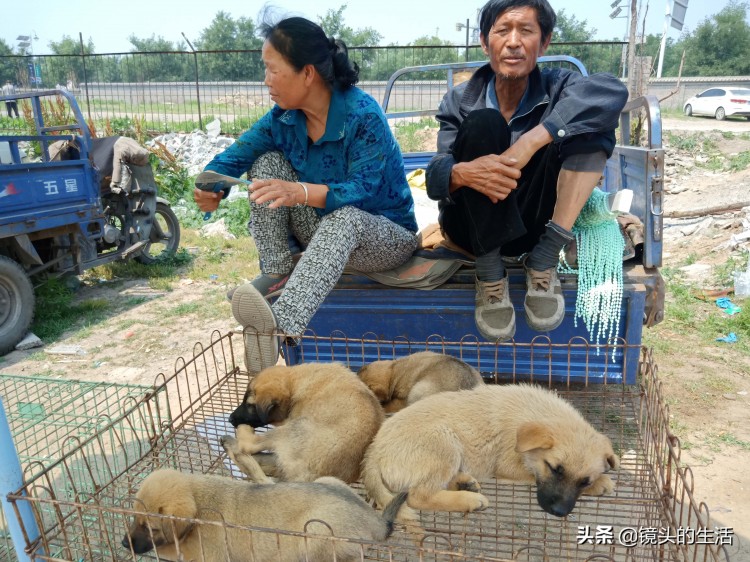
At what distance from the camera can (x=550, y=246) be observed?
320 cm

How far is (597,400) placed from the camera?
12.6ft

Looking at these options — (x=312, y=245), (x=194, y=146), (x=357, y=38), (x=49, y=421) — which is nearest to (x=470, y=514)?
(x=312, y=245)

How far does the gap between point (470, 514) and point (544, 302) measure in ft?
3.70

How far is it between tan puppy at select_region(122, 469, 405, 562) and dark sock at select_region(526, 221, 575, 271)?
5.19ft

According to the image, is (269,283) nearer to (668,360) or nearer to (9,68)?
(668,360)

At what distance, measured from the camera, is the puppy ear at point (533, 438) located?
2.22m

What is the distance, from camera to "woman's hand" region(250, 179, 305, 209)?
2.98 meters

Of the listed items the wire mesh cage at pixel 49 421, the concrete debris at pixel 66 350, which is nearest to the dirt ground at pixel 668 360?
the concrete debris at pixel 66 350

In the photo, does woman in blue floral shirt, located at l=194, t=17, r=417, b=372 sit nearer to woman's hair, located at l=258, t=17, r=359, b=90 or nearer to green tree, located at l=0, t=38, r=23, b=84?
woman's hair, located at l=258, t=17, r=359, b=90

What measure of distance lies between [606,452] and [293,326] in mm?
1444

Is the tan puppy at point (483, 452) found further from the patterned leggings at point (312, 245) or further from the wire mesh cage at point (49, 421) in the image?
the wire mesh cage at point (49, 421)

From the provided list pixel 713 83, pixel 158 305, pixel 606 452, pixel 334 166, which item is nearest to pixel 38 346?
pixel 158 305

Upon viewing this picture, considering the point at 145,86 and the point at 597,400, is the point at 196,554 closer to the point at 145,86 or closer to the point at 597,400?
the point at 597,400

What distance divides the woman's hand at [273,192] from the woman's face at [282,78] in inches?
24.0
